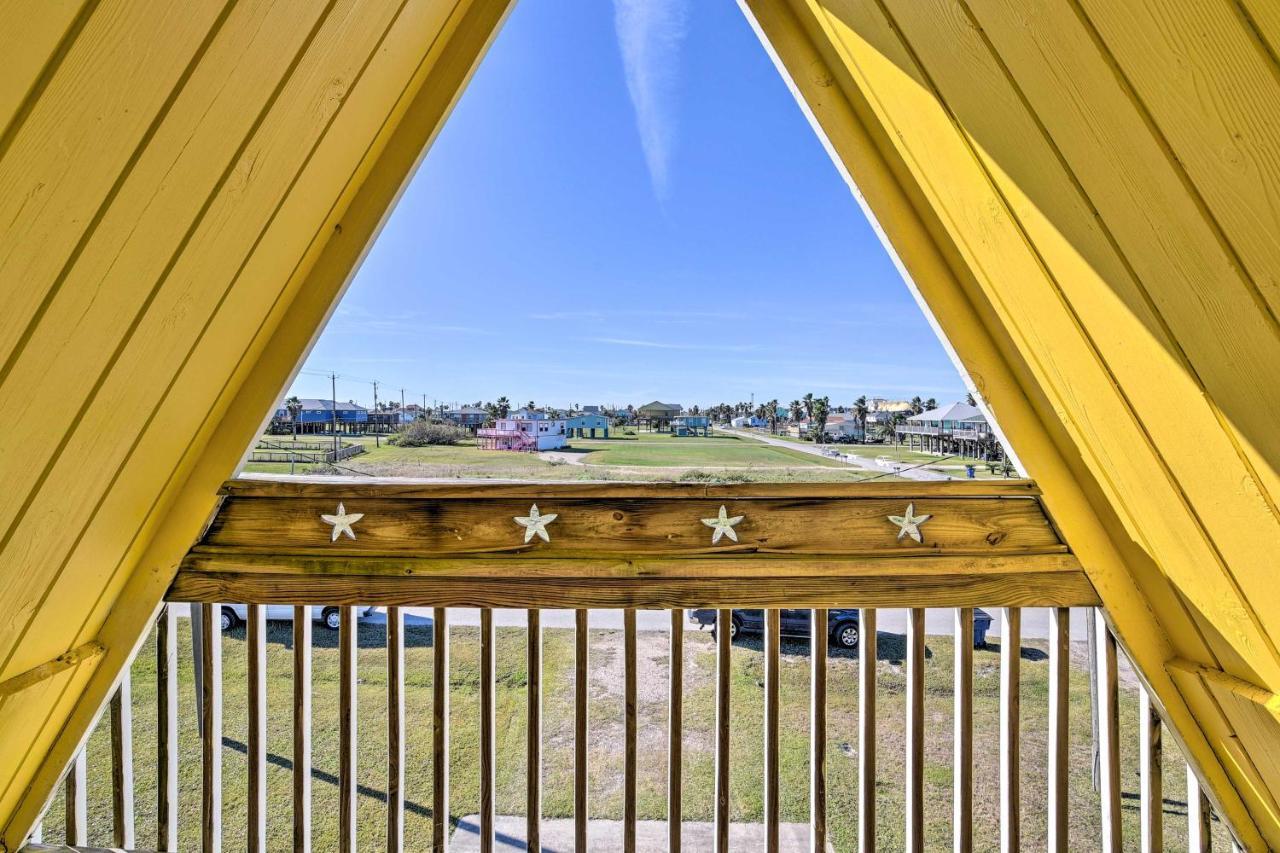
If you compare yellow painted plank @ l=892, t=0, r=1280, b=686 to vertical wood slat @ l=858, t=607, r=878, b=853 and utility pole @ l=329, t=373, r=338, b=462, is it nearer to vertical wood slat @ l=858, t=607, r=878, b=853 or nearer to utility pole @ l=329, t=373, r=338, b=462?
vertical wood slat @ l=858, t=607, r=878, b=853

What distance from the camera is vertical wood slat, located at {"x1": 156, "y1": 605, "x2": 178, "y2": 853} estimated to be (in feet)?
4.52

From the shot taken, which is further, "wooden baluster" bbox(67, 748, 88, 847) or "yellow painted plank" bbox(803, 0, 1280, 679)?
"wooden baluster" bbox(67, 748, 88, 847)

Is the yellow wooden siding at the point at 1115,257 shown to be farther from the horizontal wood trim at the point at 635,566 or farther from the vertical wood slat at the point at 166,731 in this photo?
the vertical wood slat at the point at 166,731

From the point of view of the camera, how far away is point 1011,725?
53.4 inches

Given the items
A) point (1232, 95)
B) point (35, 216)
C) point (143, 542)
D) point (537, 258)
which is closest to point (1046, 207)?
point (1232, 95)

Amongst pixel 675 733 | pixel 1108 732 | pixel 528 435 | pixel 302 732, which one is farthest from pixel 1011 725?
pixel 302 732

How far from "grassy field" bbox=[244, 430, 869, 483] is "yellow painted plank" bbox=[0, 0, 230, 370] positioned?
729 millimetres

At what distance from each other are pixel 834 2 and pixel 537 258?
2.94 feet

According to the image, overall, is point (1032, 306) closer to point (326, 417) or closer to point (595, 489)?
point (595, 489)

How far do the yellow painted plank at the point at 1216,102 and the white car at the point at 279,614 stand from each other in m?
1.81

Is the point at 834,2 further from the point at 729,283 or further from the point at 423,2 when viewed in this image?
the point at 423,2

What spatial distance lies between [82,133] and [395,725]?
1455mm

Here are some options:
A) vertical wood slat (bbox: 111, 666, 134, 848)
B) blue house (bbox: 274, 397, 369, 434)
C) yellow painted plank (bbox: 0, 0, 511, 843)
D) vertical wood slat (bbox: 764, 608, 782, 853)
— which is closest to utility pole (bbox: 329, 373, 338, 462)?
blue house (bbox: 274, 397, 369, 434)

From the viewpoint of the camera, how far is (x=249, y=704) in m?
1.40
